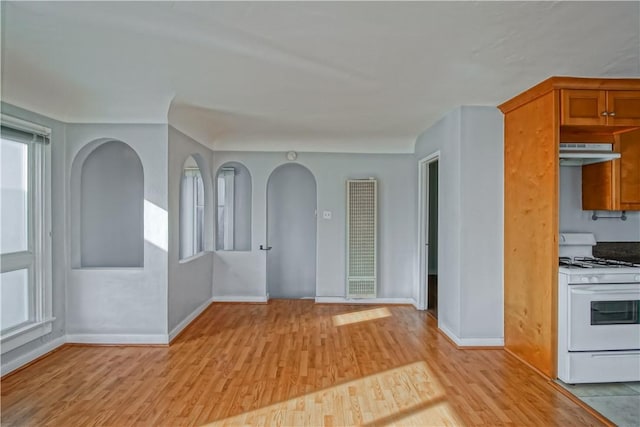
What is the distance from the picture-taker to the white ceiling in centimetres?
204

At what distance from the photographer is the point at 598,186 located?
11.7ft

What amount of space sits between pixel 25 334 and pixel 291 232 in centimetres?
375

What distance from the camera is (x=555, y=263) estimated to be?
2.98m

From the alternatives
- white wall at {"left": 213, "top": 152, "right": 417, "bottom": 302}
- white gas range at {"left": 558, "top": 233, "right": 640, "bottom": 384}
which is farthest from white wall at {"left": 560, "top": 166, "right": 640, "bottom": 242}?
white wall at {"left": 213, "top": 152, "right": 417, "bottom": 302}

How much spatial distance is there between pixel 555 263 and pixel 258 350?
2.72m

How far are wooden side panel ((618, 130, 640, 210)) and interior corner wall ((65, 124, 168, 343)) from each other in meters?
4.34

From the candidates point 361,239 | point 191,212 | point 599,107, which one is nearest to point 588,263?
point 599,107

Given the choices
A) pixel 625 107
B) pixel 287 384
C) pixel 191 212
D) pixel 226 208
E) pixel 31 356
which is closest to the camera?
pixel 287 384

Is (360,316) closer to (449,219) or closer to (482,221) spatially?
(449,219)

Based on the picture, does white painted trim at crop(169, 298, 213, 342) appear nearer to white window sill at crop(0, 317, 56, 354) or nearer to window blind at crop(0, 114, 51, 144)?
white window sill at crop(0, 317, 56, 354)

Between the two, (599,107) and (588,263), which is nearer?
(599,107)

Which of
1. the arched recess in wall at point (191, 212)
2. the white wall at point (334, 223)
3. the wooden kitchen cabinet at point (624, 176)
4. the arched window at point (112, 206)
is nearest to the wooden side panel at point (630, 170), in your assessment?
the wooden kitchen cabinet at point (624, 176)

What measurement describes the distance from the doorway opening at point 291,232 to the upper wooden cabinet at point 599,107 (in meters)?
3.89

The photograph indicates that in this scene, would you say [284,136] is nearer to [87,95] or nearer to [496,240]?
[87,95]
